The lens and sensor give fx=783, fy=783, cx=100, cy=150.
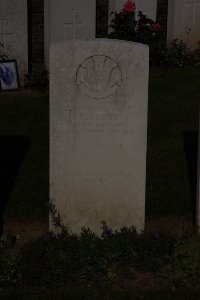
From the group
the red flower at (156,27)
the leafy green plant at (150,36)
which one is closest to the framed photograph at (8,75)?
the leafy green plant at (150,36)

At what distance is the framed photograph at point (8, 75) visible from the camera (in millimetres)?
11539

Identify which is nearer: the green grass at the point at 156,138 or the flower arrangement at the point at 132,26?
the green grass at the point at 156,138

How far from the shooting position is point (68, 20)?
11969 mm

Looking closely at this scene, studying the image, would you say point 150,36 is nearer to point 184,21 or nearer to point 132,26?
point 132,26

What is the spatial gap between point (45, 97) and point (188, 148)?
2.96 metres

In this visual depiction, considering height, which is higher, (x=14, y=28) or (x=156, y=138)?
(x=14, y=28)

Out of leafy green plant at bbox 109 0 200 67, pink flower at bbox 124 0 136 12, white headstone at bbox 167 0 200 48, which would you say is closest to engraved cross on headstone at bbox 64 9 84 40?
leafy green plant at bbox 109 0 200 67

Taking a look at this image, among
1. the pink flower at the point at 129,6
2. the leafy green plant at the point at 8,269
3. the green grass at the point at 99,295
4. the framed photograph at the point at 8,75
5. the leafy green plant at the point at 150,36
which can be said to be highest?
the pink flower at the point at 129,6

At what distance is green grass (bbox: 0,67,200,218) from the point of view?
7.35 m

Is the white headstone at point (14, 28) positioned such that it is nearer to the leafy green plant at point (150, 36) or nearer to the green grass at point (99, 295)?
the leafy green plant at point (150, 36)

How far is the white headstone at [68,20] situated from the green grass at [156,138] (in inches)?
41.7

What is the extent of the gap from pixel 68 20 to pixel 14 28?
92cm

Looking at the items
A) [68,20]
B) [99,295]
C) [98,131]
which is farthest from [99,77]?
[68,20]

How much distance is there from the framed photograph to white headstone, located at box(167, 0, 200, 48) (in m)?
3.08
